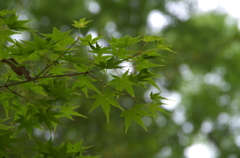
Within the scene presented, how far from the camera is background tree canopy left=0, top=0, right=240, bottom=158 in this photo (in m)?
5.00

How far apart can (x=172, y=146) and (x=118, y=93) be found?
18.3 feet

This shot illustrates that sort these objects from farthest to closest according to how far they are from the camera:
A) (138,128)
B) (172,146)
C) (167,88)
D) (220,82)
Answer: (220,82) < (172,146) < (167,88) < (138,128)

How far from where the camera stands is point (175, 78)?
20.2 ft

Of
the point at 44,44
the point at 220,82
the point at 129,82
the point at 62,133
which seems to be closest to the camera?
the point at 44,44

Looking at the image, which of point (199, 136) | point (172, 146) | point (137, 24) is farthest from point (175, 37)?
point (199, 136)

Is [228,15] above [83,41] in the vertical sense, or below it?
above

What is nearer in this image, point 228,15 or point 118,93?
point 118,93

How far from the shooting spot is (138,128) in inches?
210

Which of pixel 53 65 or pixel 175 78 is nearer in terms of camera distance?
pixel 53 65

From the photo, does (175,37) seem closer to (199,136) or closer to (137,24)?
(137,24)

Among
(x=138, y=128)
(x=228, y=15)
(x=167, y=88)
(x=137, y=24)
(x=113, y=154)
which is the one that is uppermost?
(x=228, y=15)

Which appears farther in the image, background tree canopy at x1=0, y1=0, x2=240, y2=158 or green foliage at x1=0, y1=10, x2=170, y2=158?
background tree canopy at x1=0, y1=0, x2=240, y2=158

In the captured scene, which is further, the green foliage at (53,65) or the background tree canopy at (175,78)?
the background tree canopy at (175,78)

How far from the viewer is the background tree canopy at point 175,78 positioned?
5.00 meters
